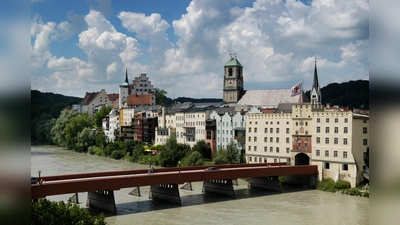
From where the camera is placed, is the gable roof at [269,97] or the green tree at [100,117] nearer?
the gable roof at [269,97]

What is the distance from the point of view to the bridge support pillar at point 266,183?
33.6 meters

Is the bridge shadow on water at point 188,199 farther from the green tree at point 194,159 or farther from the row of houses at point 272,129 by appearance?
the green tree at point 194,159

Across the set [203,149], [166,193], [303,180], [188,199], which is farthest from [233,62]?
[166,193]

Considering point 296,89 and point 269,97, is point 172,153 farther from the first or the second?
point 269,97

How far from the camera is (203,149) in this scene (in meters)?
48.3

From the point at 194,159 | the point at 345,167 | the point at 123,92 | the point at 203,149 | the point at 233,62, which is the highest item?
the point at 233,62

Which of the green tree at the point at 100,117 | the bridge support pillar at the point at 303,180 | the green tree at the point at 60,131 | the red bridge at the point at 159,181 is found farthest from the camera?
the green tree at the point at 100,117

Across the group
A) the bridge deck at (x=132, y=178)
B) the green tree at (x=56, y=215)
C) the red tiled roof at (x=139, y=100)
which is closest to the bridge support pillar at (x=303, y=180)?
the bridge deck at (x=132, y=178)

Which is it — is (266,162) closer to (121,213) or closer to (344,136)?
(344,136)

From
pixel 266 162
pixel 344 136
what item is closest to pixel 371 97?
pixel 344 136

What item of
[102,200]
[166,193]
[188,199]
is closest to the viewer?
[102,200]

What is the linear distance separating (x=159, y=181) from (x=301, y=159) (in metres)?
15.8

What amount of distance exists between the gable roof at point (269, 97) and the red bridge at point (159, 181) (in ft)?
102

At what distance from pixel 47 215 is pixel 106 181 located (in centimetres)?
1190
